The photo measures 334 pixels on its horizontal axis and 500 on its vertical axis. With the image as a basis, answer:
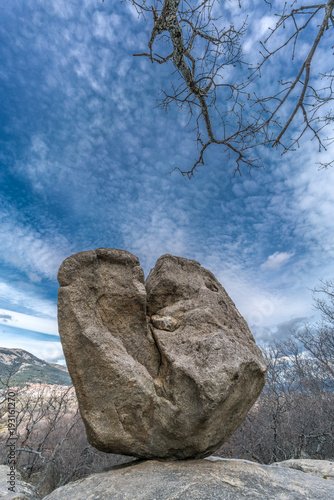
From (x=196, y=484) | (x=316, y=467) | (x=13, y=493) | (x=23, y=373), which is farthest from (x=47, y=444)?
(x=196, y=484)

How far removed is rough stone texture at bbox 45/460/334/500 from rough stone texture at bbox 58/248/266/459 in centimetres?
30

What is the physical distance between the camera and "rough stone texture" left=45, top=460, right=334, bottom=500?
10.4ft

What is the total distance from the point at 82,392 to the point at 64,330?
844 millimetres

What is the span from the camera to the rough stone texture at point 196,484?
124 inches

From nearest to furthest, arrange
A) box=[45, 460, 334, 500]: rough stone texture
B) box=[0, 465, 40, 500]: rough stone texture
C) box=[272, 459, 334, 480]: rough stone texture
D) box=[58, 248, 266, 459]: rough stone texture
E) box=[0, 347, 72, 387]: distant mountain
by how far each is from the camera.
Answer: box=[45, 460, 334, 500]: rough stone texture
box=[58, 248, 266, 459]: rough stone texture
box=[0, 465, 40, 500]: rough stone texture
box=[272, 459, 334, 480]: rough stone texture
box=[0, 347, 72, 387]: distant mountain

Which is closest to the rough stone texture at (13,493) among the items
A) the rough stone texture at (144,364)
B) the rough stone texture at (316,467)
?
the rough stone texture at (144,364)

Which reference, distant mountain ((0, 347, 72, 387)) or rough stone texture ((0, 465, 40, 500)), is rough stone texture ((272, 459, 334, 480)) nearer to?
rough stone texture ((0, 465, 40, 500))

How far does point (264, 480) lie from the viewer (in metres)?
3.56

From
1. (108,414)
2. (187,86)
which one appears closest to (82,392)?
(108,414)

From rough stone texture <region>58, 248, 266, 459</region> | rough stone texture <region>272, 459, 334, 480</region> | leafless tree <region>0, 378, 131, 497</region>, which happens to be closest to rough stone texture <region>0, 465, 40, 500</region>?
rough stone texture <region>58, 248, 266, 459</region>

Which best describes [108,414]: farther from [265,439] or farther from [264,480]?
[265,439]

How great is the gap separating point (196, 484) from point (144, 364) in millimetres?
1513

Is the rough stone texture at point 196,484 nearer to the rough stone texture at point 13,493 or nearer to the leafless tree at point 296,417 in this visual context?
the rough stone texture at point 13,493

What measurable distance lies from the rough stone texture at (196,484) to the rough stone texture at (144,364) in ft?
0.99
